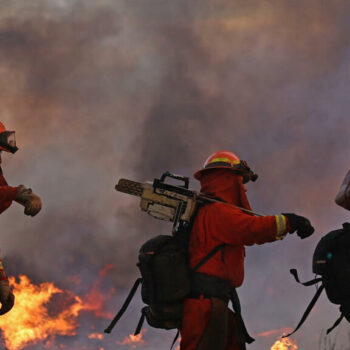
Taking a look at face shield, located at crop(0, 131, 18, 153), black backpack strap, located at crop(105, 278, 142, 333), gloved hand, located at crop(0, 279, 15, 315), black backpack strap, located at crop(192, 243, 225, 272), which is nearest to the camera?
gloved hand, located at crop(0, 279, 15, 315)

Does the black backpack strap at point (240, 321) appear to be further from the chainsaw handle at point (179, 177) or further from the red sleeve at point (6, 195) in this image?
the red sleeve at point (6, 195)

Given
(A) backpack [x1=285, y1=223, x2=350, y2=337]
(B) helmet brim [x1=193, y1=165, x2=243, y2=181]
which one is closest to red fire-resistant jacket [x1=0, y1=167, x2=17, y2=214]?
(B) helmet brim [x1=193, y1=165, x2=243, y2=181]

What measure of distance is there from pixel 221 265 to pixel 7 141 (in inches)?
128

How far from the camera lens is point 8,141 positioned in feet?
24.6

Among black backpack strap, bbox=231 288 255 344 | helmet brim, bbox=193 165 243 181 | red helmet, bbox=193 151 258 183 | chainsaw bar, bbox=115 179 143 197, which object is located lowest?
black backpack strap, bbox=231 288 255 344

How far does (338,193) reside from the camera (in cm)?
668

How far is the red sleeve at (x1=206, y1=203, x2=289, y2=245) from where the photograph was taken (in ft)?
23.2

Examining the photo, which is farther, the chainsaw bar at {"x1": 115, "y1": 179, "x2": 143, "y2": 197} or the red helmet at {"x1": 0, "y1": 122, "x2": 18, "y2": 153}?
the chainsaw bar at {"x1": 115, "y1": 179, "x2": 143, "y2": 197}

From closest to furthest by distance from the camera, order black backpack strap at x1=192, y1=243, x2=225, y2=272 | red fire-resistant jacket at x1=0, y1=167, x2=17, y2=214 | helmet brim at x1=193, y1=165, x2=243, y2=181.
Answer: red fire-resistant jacket at x1=0, y1=167, x2=17, y2=214
black backpack strap at x1=192, y1=243, x2=225, y2=272
helmet brim at x1=193, y1=165, x2=243, y2=181

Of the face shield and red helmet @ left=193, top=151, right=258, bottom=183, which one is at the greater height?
→ red helmet @ left=193, top=151, right=258, bottom=183

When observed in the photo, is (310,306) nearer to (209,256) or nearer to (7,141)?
(209,256)

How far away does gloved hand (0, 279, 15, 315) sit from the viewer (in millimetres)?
7180

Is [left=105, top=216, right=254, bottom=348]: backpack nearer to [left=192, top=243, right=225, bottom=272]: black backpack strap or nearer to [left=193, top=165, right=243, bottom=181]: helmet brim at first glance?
[left=192, top=243, right=225, bottom=272]: black backpack strap

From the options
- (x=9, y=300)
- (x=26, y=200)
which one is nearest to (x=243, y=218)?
→ (x=26, y=200)
